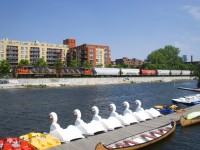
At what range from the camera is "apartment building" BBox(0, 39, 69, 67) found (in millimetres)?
141625

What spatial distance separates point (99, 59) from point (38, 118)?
130955 millimetres

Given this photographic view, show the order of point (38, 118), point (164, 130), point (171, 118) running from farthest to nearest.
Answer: point (38, 118) < point (171, 118) < point (164, 130)

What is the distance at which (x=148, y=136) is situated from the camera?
20.5 metres

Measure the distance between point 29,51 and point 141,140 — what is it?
139 m

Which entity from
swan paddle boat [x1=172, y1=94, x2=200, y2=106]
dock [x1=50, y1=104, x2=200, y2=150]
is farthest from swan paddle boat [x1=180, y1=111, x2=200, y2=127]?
swan paddle boat [x1=172, y1=94, x2=200, y2=106]

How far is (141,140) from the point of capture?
20.0 metres

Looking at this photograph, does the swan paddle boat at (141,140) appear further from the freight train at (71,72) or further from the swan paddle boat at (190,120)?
the freight train at (71,72)

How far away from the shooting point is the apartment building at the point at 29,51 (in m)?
142

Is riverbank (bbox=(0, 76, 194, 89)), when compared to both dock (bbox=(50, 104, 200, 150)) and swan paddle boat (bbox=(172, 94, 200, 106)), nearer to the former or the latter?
swan paddle boat (bbox=(172, 94, 200, 106))

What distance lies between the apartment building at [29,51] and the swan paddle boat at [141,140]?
131m

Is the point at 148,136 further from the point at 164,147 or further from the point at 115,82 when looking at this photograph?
the point at 115,82

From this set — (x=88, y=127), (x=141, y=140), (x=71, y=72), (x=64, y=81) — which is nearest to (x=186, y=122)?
(x=141, y=140)

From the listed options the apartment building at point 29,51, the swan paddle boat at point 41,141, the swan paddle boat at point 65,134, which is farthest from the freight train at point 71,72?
the swan paddle boat at point 41,141

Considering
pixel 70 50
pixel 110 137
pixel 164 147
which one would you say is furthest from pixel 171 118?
pixel 70 50
